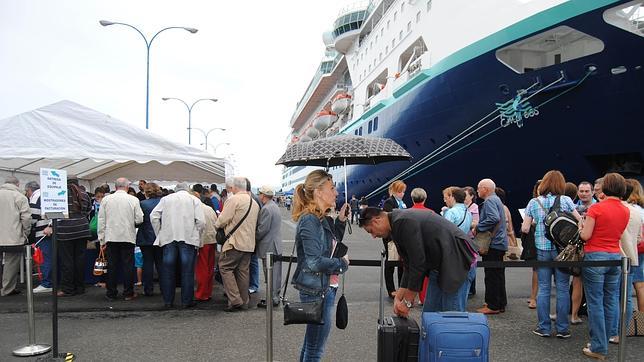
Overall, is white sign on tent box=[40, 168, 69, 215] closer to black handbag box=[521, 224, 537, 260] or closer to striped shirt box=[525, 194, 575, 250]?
striped shirt box=[525, 194, 575, 250]

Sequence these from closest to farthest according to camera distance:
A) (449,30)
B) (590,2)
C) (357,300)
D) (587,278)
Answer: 1. (587,278)
2. (357,300)
3. (590,2)
4. (449,30)

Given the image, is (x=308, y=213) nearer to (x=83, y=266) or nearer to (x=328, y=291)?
(x=328, y=291)

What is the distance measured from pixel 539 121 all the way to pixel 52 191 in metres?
11.0

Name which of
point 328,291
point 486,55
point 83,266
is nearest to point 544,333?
point 328,291

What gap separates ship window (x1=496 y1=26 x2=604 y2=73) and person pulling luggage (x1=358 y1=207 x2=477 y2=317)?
9794 mm

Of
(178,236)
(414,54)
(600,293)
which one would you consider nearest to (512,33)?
(414,54)

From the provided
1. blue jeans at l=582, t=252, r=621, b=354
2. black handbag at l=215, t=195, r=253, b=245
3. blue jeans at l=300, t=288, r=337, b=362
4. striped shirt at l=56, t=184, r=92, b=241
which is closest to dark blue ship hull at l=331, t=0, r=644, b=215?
blue jeans at l=582, t=252, r=621, b=354

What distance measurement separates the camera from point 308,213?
3.07 meters

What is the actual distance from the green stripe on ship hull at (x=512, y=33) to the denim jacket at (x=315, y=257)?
9.79m

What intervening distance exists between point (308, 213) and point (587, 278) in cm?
274

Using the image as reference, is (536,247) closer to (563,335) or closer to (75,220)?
(563,335)

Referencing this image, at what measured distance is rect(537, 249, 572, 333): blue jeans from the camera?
4.62 meters

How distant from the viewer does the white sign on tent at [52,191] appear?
12.9 feet

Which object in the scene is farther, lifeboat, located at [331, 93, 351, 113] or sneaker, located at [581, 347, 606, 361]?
lifeboat, located at [331, 93, 351, 113]
